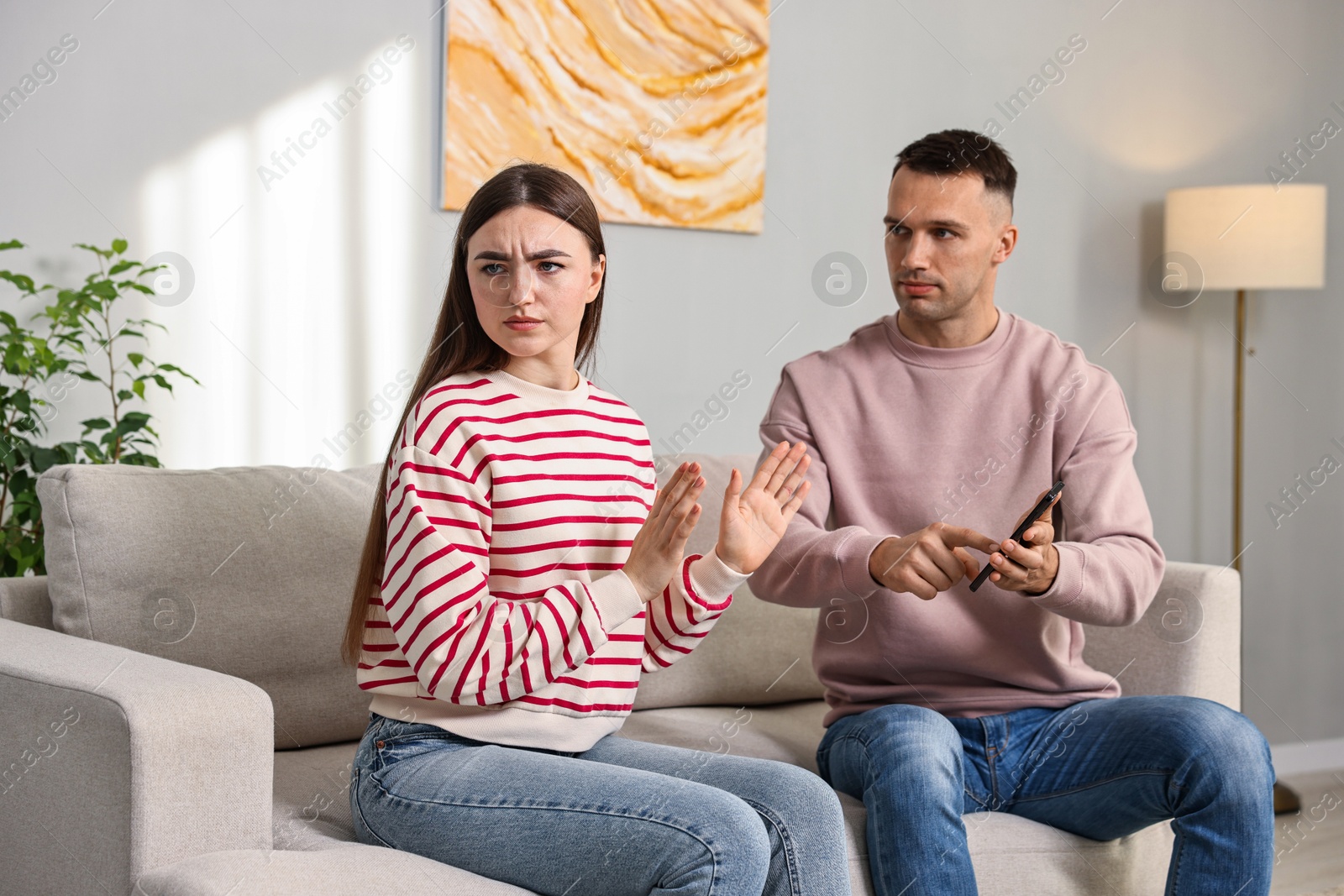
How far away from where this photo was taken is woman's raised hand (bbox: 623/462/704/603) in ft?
4.15

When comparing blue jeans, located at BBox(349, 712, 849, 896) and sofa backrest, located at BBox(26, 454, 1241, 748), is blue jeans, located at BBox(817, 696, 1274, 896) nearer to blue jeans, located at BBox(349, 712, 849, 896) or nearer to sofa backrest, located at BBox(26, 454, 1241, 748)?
blue jeans, located at BBox(349, 712, 849, 896)

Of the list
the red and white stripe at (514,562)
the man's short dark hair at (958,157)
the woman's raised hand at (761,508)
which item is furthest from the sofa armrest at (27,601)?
the man's short dark hair at (958,157)

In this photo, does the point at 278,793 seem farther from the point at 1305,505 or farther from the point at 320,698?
the point at 1305,505

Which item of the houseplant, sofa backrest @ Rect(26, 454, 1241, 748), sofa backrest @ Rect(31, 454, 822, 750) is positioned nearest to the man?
sofa backrest @ Rect(26, 454, 1241, 748)

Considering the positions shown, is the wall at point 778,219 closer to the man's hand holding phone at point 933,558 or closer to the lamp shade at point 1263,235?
the lamp shade at point 1263,235

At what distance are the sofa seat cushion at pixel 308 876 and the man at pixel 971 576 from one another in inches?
19.4

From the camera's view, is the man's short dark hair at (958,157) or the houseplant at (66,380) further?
the houseplant at (66,380)

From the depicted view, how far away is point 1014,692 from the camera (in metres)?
1.60

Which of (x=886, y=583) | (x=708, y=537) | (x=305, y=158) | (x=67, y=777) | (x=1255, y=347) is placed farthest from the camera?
(x=1255, y=347)

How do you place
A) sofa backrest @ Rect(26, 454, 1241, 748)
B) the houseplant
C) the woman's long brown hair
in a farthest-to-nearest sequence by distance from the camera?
the houseplant
sofa backrest @ Rect(26, 454, 1241, 748)
the woman's long brown hair

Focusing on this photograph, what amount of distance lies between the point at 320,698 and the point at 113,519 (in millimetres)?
359

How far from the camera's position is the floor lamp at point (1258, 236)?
3.07 meters

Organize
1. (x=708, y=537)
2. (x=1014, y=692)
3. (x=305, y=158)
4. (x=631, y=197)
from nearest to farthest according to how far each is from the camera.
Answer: (x=1014, y=692), (x=708, y=537), (x=305, y=158), (x=631, y=197)

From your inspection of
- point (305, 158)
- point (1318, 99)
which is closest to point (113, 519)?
point (305, 158)
